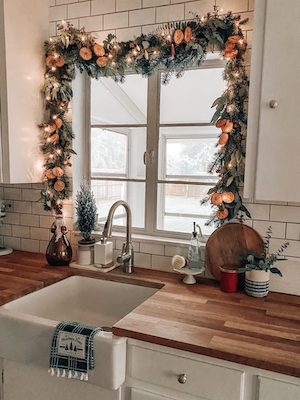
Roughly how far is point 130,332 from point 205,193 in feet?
3.14

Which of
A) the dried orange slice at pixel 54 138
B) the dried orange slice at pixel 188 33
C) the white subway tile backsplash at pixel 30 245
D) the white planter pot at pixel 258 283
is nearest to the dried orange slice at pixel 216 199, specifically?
the white planter pot at pixel 258 283

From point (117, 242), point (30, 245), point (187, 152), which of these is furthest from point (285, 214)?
point (30, 245)

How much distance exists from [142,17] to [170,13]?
0.16m

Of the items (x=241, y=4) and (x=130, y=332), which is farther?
(x=241, y=4)

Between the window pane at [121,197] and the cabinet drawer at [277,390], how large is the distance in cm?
116

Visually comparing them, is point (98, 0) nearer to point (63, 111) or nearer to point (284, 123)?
point (63, 111)

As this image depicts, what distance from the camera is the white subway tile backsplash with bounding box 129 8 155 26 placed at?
1.84m

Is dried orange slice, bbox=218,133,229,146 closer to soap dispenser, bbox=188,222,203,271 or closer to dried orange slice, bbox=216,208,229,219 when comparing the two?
dried orange slice, bbox=216,208,229,219

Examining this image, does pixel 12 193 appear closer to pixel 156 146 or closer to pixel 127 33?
pixel 156 146

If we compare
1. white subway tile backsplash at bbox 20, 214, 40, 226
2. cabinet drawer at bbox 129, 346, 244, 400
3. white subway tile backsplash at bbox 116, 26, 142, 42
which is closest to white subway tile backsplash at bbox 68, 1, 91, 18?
white subway tile backsplash at bbox 116, 26, 142, 42

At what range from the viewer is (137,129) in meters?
2.08

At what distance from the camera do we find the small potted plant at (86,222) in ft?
6.40

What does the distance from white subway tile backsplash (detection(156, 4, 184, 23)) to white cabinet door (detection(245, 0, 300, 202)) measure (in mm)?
537

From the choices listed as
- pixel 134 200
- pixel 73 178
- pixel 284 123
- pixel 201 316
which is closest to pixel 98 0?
pixel 73 178
